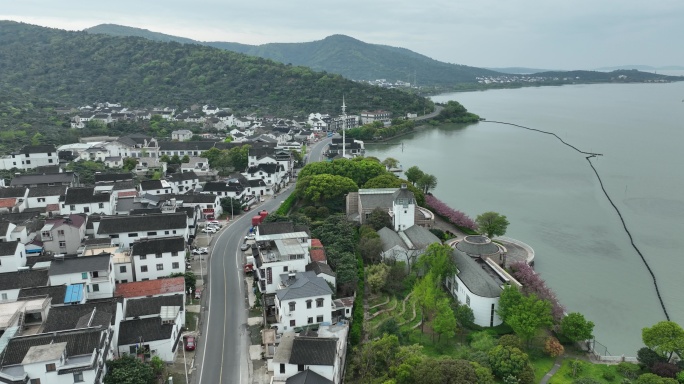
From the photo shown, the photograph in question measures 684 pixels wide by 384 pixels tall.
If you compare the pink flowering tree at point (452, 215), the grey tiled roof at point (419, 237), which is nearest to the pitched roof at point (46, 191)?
the grey tiled roof at point (419, 237)

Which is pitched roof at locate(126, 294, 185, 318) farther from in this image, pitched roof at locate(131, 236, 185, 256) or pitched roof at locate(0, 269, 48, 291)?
pitched roof at locate(131, 236, 185, 256)

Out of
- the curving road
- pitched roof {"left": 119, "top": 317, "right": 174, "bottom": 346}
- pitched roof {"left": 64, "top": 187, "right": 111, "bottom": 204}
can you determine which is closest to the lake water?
the curving road

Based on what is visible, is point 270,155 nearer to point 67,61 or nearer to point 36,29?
point 67,61

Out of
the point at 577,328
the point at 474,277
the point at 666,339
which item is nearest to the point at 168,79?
the point at 474,277

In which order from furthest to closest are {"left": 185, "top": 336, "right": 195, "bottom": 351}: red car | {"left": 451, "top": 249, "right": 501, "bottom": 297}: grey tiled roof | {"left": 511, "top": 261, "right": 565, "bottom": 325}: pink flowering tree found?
{"left": 451, "top": 249, "right": 501, "bottom": 297}: grey tiled roof
{"left": 511, "top": 261, "right": 565, "bottom": 325}: pink flowering tree
{"left": 185, "top": 336, "right": 195, "bottom": 351}: red car

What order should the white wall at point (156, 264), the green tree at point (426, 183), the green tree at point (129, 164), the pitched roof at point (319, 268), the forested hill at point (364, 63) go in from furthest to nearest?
the forested hill at point (364, 63) < the green tree at point (129, 164) < the green tree at point (426, 183) < the white wall at point (156, 264) < the pitched roof at point (319, 268)

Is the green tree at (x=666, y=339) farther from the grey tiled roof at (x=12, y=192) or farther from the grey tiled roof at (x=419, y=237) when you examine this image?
the grey tiled roof at (x=12, y=192)
